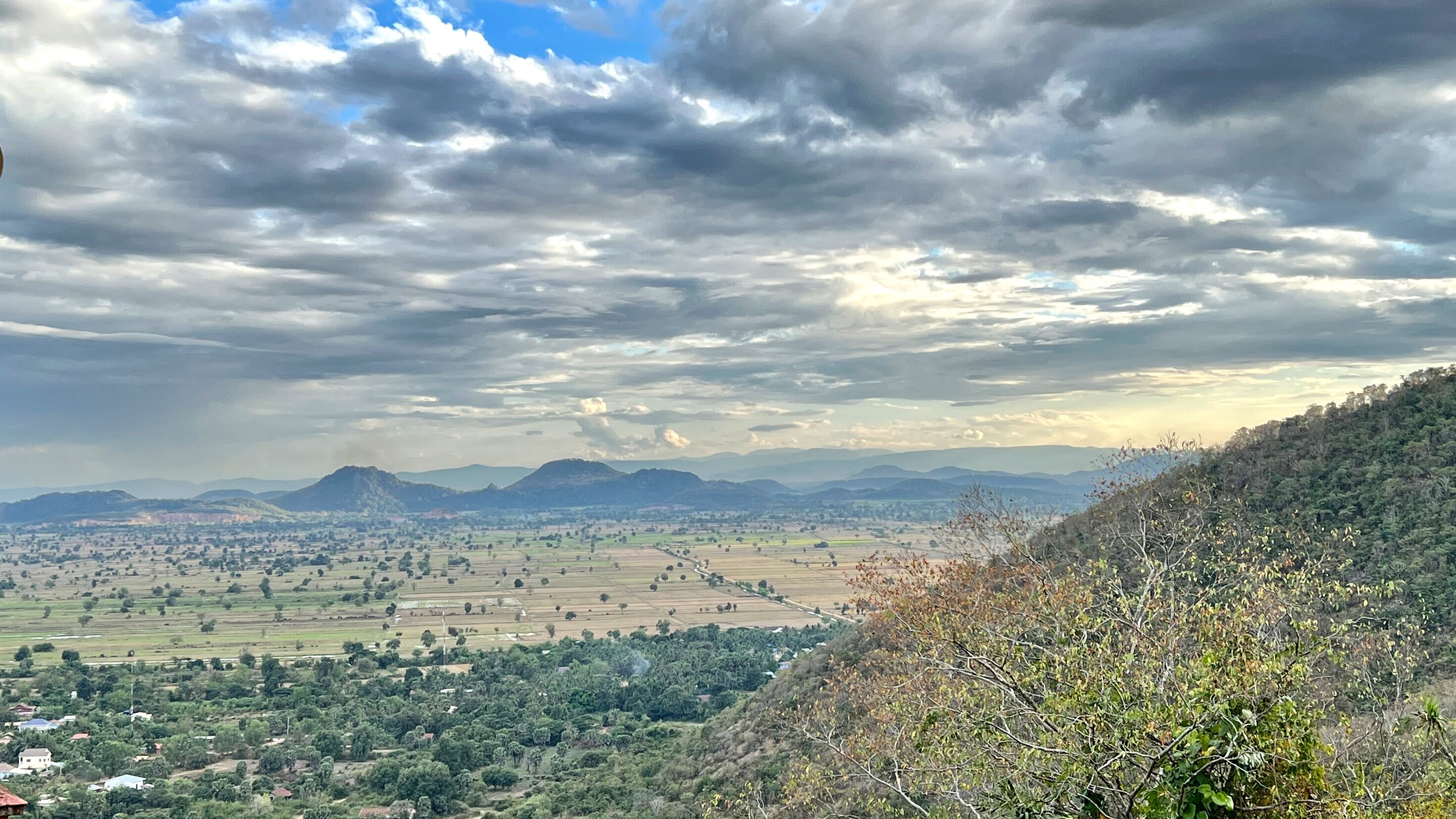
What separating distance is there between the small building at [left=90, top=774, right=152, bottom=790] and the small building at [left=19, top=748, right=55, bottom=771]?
543 centimetres

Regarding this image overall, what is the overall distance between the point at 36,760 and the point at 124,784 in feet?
31.1

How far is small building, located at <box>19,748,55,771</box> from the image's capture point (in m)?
56.9

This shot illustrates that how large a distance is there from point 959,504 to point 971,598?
166 inches

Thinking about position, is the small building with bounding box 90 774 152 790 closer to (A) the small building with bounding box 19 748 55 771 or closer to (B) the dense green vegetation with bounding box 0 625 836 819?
(B) the dense green vegetation with bounding box 0 625 836 819

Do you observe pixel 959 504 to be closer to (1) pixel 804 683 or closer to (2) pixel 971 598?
(2) pixel 971 598

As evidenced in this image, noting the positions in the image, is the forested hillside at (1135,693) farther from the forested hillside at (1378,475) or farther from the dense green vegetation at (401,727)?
the dense green vegetation at (401,727)

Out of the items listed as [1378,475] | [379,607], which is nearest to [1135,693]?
[1378,475]

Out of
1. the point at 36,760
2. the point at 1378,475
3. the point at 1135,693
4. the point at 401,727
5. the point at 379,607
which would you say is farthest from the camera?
the point at 379,607

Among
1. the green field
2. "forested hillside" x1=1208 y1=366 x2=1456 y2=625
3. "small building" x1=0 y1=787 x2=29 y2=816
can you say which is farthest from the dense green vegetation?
"small building" x1=0 y1=787 x2=29 y2=816

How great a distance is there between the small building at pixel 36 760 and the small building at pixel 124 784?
5.43 m

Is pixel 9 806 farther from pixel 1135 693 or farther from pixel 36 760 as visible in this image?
pixel 36 760

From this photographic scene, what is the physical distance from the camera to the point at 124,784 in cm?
5319

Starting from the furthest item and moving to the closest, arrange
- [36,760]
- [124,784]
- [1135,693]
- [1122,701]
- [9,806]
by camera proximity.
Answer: [36,760], [124,784], [1135,693], [1122,701], [9,806]

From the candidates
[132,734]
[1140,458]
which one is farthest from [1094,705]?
[132,734]
